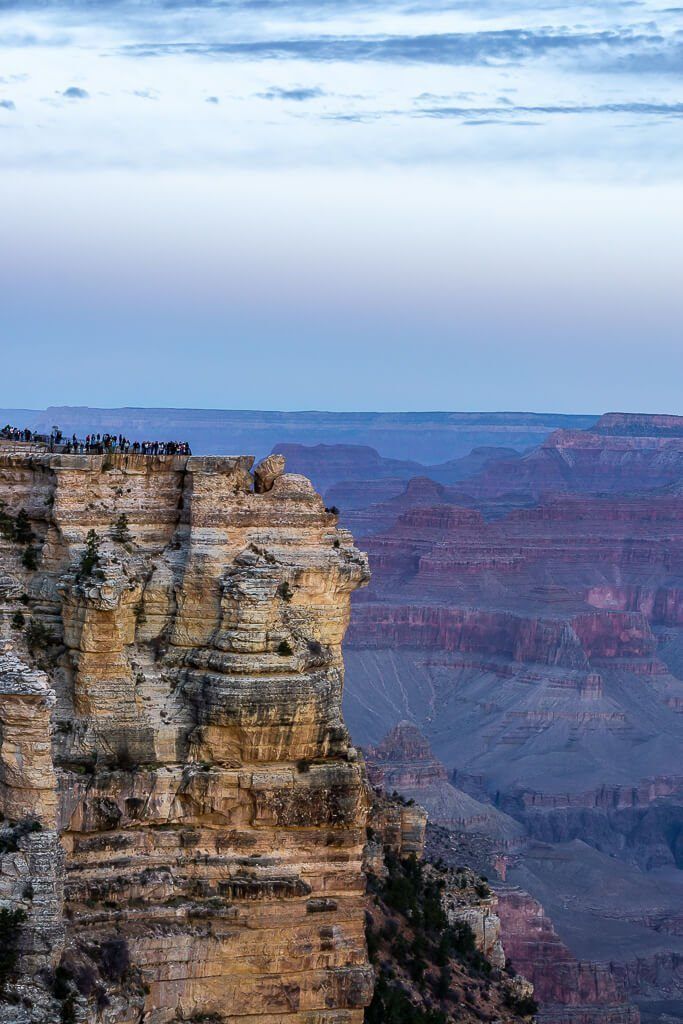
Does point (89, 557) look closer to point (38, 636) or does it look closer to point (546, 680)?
point (38, 636)

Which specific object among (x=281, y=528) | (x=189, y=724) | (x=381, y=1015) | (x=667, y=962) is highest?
(x=281, y=528)

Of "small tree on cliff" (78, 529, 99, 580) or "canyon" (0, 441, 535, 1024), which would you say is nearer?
"canyon" (0, 441, 535, 1024)

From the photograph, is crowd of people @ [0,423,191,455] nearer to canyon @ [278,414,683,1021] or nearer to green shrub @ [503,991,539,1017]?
green shrub @ [503,991,539,1017]

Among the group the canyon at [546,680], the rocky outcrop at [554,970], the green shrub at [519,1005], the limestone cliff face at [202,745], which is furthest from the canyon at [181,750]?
the canyon at [546,680]

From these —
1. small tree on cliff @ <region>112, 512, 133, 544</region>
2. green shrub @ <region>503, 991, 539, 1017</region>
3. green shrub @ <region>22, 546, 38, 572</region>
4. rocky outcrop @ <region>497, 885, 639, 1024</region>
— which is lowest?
rocky outcrop @ <region>497, 885, 639, 1024</region>

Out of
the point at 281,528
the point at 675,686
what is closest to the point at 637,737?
the point at 675,686

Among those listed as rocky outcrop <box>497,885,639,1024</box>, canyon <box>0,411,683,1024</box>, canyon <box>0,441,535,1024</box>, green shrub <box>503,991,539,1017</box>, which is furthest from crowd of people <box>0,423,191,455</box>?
rocky outcrop <box>497,885,639,1024</box>

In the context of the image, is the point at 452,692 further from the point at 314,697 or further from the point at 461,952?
the point at 314,697
